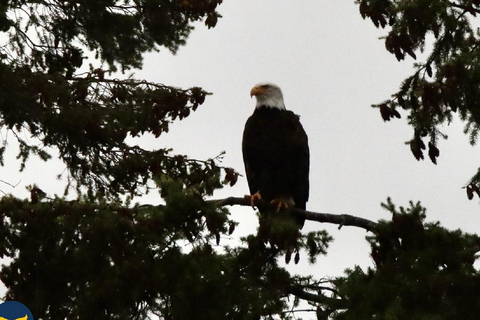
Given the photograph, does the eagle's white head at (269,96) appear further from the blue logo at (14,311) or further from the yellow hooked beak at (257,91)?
the blue logo at (14,311)

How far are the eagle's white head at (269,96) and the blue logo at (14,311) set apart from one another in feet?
10.4

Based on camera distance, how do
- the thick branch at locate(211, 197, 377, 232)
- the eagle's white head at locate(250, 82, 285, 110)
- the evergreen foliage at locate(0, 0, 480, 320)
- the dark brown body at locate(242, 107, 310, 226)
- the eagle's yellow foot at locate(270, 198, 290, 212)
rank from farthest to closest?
the eagle's white head at locate(250, 82, 285, 110) → the dark brown body at locate(242, 107, 310, 226) → the eagle's yellow foot at locate(270, 198, 290, 212) → the thick branch at locate(211, 197, 377, 232) → the evergreen foliage at locate(0, 0, 480, 320)

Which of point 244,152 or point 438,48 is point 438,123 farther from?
point 244,152

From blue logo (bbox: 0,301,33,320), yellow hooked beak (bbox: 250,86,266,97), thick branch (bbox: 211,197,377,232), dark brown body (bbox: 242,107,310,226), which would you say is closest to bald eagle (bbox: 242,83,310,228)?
dark brown body (bbox: 242,107,310,226)

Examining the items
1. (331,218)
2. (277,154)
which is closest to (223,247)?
(331,218)

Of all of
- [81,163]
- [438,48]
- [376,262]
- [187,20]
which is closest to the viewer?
[376,262]

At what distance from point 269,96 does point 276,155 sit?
0.74 meters

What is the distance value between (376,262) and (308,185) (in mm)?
3434

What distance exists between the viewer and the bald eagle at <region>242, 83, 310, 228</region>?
8094mm

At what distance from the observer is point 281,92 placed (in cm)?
876

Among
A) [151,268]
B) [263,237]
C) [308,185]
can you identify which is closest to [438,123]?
[308,185]

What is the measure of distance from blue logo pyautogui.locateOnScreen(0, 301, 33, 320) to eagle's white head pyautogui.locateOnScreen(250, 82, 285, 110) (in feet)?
10.4

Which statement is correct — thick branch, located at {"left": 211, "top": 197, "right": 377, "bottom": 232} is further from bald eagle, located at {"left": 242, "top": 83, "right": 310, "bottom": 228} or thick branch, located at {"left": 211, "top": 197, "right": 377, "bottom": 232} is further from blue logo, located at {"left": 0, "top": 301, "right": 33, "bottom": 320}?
blue logo, located at {"left": 0, "top": 301, "right": 33, "bottom": 320}

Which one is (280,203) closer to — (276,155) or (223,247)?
(276,155)
